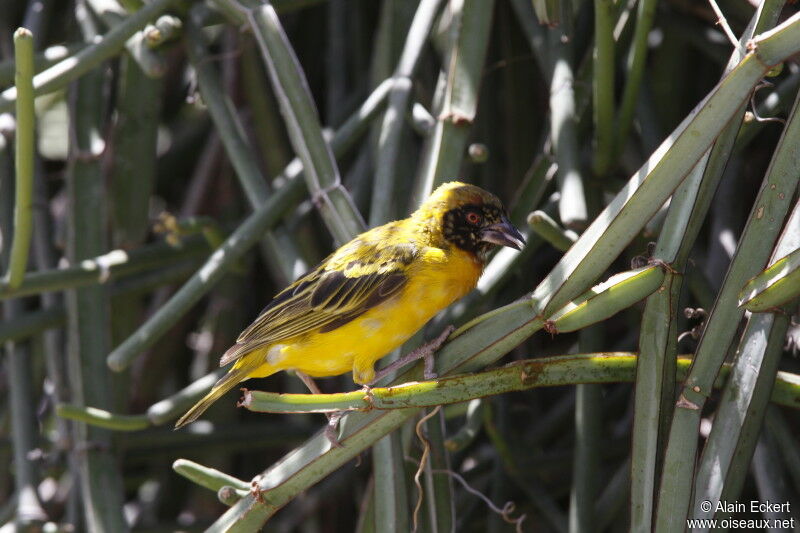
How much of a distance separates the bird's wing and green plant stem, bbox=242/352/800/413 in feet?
2.07

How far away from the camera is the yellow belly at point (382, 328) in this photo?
7.22 ft

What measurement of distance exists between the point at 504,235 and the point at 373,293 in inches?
13.2

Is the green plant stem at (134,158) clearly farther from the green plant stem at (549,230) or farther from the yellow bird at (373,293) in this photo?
the green plant stem at (549,230)

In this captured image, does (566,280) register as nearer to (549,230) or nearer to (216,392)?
(549,230)

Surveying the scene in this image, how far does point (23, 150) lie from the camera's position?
2.02 m

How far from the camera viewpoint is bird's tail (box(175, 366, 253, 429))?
7.21 feet

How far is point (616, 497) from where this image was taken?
7.47 ft

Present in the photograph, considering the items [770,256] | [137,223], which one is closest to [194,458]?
[137,223]

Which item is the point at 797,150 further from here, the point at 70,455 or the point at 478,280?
the point at 70,455

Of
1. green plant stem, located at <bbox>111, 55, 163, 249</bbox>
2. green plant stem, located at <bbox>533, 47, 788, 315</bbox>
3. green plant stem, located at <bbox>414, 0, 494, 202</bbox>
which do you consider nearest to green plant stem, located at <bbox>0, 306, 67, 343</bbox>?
green plant stem, located at <bbox>111, 55, 163, 249</bbox>

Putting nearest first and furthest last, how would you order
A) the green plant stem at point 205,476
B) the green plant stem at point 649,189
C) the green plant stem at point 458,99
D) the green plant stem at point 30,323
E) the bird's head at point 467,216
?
the green plant stem at point 649,189 → the green plant stem at point 205,476 → the green plant stem at point 458,99 → the bird's head at point 467,216 → the green plant stem at point 30,323

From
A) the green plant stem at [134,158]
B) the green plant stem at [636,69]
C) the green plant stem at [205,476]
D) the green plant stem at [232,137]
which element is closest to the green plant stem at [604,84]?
the green plant stem at [636,69]

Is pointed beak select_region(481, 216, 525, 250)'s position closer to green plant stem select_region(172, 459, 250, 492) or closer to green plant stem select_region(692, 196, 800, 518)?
green plant stem select_region(692, 196, 800, 518)

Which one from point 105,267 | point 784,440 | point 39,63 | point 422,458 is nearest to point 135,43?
point 39,63
